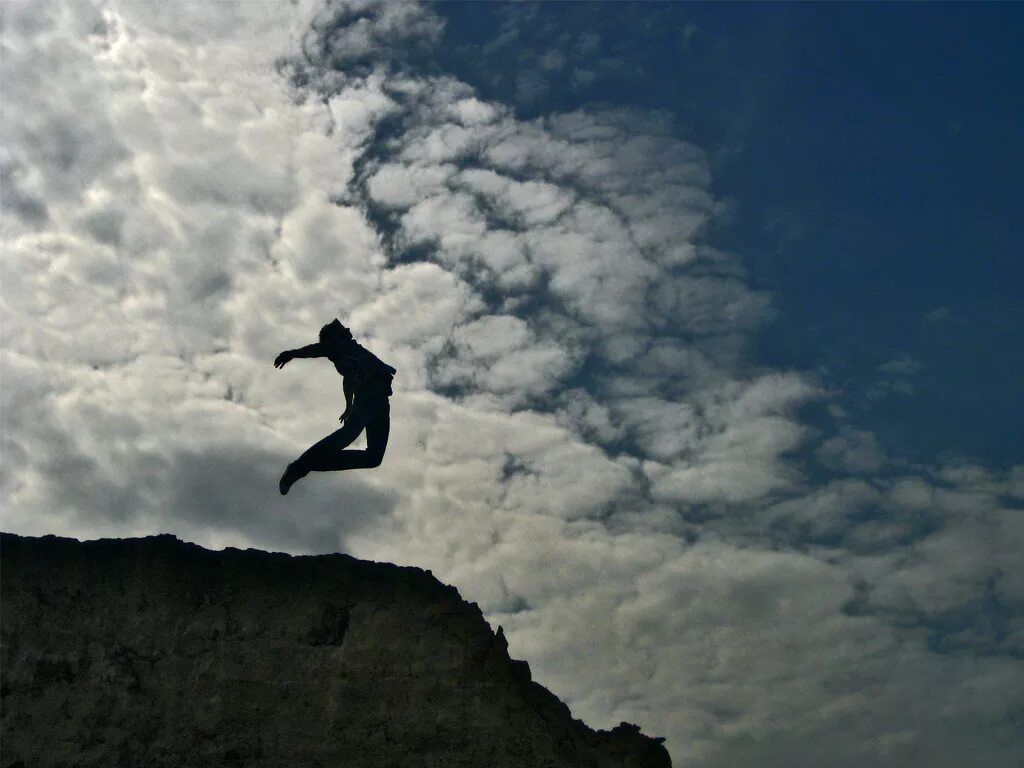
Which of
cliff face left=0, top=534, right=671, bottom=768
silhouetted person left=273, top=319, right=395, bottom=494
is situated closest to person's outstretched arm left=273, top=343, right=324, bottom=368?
silhouetted person left=273, top=319, right=395, bottom=494

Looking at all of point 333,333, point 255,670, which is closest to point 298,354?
point 333,333

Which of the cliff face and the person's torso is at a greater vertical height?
the person's torso

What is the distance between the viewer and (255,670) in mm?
5426

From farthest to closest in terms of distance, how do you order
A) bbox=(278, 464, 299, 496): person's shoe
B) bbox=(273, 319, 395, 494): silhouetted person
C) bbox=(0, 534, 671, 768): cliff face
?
1. bbox=(273, 319, 395, 494): silhouetted person
2. bbox=(278, 464, 299, 496): person's shoe
3. bbox=(0, 534, 671, 768): cliff face

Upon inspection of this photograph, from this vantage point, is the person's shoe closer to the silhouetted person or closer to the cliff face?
the silhouetted person

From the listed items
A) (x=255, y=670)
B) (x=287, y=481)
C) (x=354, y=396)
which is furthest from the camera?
(x=354, y=396)

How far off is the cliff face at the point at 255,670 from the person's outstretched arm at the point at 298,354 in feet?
5.08

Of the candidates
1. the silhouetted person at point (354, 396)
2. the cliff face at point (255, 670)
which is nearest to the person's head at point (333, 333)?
the silhouetted person at point (354, 396)

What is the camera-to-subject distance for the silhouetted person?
6.64 metres

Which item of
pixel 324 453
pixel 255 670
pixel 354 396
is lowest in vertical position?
pixel 255 670

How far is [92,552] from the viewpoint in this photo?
5.60m

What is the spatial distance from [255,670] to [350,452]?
1.75 m

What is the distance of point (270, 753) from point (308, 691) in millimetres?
371

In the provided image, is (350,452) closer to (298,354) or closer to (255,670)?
(298,354)
